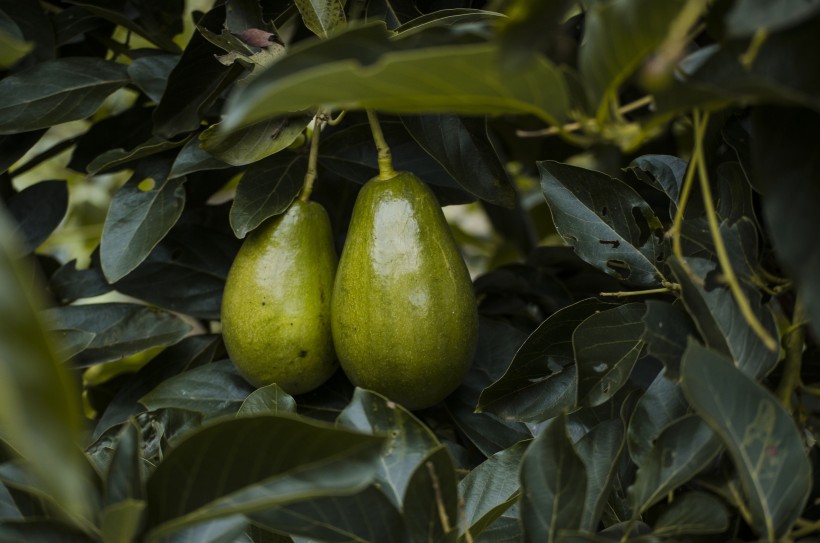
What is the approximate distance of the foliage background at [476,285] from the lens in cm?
39

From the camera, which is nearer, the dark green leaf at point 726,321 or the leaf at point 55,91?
the dark green leaf at point 726,321

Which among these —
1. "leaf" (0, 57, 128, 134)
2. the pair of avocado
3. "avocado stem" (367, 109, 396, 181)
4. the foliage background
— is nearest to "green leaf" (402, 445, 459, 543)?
the foliage background

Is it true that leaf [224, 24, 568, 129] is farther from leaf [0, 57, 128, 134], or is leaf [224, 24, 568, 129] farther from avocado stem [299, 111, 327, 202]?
leaf [0, 57, 128, 134]

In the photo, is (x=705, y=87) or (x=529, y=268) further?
(x=529, y=268)

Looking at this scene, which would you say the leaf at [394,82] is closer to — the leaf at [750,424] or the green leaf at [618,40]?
the green leaf at [618,40]

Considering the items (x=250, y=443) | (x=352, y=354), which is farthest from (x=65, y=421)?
(x=352, y=354)

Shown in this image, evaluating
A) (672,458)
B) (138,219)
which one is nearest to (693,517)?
(672,458)

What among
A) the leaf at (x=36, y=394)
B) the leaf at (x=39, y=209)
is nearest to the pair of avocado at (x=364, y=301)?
the leaf at (x=39, y=209)

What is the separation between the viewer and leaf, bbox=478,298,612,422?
679 millimetres

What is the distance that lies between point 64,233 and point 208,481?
137cm

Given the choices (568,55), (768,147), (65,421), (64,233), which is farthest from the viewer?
(64,233)

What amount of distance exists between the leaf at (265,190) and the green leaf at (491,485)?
30 cm

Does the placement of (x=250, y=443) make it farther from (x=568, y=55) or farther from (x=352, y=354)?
(x=568, y=55)

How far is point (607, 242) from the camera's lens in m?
0.71
